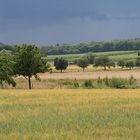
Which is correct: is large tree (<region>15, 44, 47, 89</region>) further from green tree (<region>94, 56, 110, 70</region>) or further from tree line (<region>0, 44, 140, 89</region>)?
green tree (<region>94, 56, 110, 70</region>)

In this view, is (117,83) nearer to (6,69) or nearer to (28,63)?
(28,63)

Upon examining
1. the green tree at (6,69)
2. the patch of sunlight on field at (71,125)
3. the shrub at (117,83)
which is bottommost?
the shrub at (117,83)

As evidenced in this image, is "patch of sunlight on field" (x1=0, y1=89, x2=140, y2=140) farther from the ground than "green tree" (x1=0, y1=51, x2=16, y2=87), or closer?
closer

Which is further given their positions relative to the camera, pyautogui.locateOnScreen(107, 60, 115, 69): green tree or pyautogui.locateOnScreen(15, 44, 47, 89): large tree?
pyautogui.locateOnScreen(107, 60, 115, 69): green tree

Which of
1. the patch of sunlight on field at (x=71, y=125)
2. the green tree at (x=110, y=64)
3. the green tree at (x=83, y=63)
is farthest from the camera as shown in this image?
the green tree at (x=83, y=63)

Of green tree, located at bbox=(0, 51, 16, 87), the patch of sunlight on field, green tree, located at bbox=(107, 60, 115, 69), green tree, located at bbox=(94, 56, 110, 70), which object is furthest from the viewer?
green tree, located at bbox=(94, 56, 110, 70)

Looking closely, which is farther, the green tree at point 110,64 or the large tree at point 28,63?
the green tree at point 110,64

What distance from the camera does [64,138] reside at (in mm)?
14688

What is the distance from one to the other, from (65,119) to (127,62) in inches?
5718

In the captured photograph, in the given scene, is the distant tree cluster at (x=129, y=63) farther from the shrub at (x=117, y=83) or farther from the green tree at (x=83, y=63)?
the shrub at (x=117, y=83)

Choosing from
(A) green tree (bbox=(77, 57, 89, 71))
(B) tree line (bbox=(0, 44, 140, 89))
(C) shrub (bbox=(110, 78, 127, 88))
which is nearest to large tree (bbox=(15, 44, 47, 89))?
(B) tree line (bbox=(0, 44, 140, 89))

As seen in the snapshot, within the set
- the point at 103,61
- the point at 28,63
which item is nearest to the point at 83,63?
the point at 103,61

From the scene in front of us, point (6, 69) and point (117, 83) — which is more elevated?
point (6, 69)

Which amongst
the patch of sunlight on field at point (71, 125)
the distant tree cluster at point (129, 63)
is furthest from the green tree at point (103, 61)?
the patch of sunlight on field at point (71, 125)
